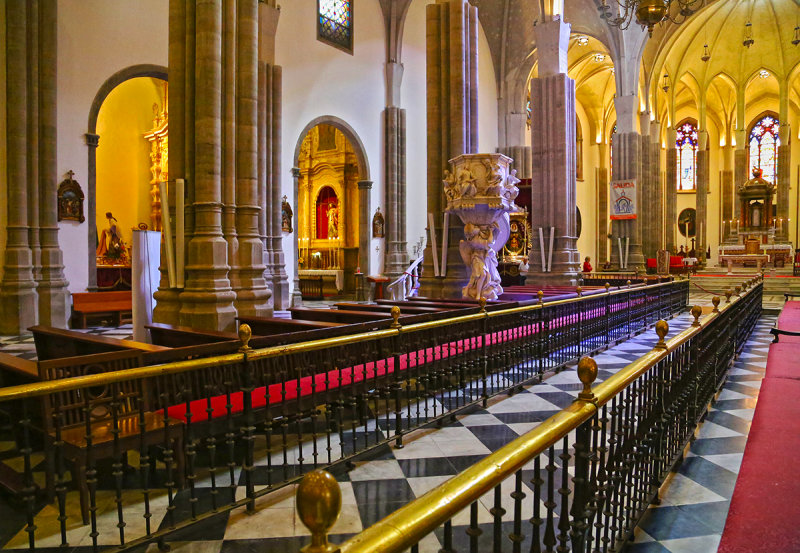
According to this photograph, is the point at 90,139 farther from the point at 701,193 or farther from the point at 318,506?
the point at 701,193

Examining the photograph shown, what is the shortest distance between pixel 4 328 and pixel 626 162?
21.7 meters

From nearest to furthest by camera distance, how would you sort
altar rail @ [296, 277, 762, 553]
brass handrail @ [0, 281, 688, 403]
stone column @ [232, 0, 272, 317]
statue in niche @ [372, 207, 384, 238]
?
altar rail @ [296, 277, 762, 553]
brass handrail @ [0, 281, 688, 403]
stone column @ [232, 0, 272, 317]
statue in niche @ [372, 207, 384, 238]

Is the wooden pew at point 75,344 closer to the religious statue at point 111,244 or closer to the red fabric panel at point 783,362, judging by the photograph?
the red fabric panel at point 783,362

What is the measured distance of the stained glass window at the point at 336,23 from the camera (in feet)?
56.2

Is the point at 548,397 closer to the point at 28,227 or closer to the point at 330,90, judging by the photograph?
the point at 28,227

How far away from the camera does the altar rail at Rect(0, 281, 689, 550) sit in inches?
110

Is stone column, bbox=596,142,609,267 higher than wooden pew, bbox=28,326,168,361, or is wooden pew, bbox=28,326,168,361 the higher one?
stone column, bbox=596,142,609,267

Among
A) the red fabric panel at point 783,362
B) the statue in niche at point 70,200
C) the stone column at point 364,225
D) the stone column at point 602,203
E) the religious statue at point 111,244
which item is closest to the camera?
the red fabric panel at point 783,362

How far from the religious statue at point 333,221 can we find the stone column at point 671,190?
64.3ft

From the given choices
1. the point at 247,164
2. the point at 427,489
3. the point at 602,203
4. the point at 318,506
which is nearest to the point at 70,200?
the point at 247,164

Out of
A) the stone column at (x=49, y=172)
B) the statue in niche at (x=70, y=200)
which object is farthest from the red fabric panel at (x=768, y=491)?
the statue in niche at (x=70, y=200)

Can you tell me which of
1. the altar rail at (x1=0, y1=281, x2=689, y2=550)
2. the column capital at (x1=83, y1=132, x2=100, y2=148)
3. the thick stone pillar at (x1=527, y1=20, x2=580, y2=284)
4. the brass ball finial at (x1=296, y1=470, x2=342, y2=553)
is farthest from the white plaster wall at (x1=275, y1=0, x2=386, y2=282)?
the brass ball finial at (x1=296, y1=470, x2=342, y2=553)

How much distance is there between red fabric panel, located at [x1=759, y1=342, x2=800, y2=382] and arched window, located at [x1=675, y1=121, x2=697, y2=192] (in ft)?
112

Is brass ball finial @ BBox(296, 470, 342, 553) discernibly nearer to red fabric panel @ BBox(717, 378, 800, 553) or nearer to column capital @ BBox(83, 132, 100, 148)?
red fabric panel @ BBox(717, 378, 800, 553)
